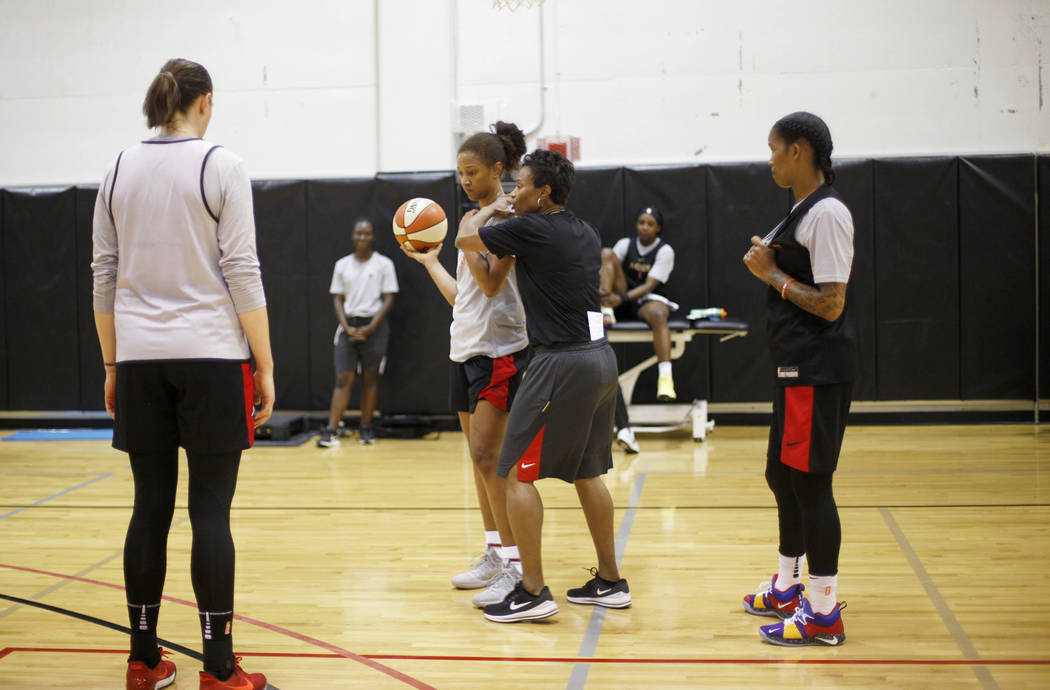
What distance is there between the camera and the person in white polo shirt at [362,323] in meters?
8.55

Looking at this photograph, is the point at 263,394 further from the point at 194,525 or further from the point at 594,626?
the point at 594,626

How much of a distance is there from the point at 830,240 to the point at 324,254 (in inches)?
264

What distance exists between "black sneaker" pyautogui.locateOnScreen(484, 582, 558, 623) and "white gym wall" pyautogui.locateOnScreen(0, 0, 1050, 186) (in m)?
6.10

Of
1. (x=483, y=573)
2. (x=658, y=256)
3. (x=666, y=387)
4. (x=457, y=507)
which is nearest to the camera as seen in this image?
(x=483, y=573)

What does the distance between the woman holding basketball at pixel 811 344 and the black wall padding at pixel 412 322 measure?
5811 mm

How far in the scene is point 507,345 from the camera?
4008 mm

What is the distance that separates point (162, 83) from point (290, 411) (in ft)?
22.5

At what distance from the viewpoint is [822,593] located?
11.3 feet

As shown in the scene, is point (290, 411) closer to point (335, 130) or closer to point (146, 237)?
point (335, 130)

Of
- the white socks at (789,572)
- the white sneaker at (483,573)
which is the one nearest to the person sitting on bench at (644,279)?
the white sneaker at (483,573)

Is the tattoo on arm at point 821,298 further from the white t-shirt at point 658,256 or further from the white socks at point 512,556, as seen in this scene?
the white t-shirt at point 658,256

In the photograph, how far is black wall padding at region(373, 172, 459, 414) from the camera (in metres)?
9.07

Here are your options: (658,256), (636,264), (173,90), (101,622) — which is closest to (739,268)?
(658,256)

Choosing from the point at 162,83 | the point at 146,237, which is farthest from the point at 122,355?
the point at 162,83
